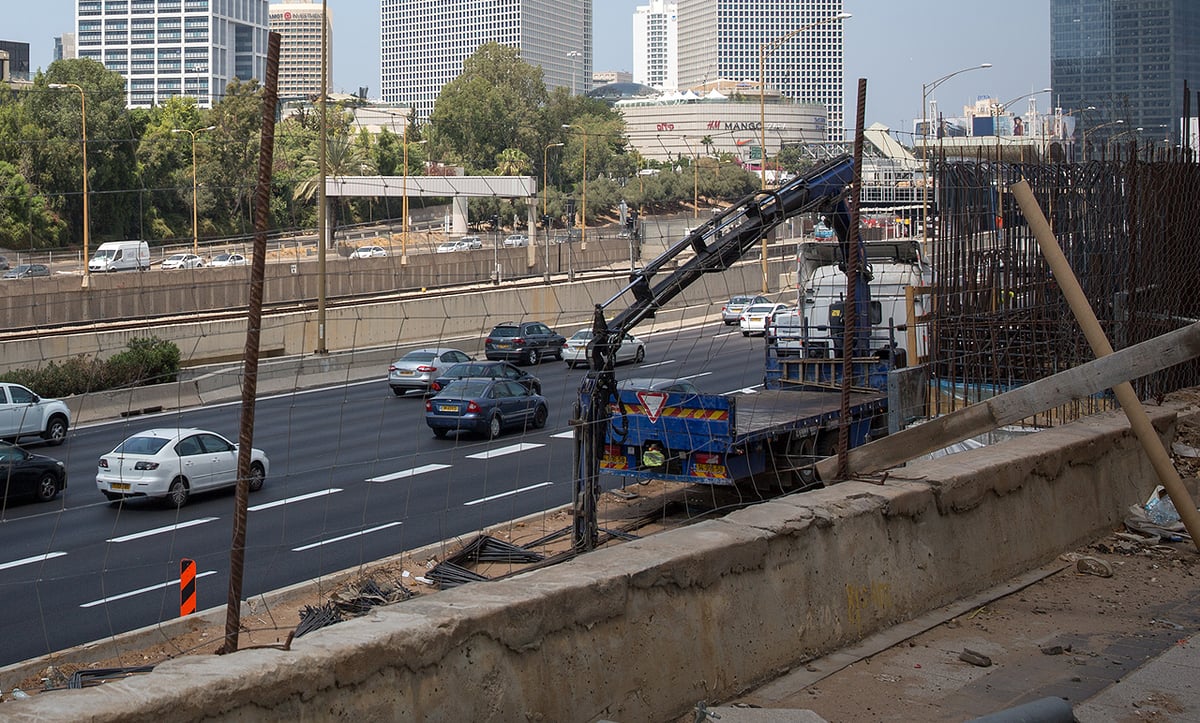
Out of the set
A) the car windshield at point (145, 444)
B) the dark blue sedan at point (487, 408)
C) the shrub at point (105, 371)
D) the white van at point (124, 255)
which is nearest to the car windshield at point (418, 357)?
the dark blue sedan at point (487, 408)

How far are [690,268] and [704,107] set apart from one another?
108m

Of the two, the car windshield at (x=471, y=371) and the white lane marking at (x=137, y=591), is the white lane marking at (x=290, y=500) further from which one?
the car windshield at (x=471, y=371)

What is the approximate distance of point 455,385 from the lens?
92.2 ft

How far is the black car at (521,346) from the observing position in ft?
127

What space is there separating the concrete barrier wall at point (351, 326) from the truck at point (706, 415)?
35.3ft

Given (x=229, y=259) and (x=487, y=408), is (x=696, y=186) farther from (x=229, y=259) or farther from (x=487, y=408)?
(x=487, y=408)

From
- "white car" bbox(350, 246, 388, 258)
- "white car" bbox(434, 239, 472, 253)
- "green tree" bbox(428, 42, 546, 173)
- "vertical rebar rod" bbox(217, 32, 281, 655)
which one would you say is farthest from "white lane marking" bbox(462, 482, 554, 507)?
"green tree" bbox(428, 42, 546, 173)

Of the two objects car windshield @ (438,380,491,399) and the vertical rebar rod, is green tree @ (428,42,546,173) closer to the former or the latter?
car windshield @ (438,380,491,399)

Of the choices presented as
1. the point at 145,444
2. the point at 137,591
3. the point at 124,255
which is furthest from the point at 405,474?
the point at 124,255

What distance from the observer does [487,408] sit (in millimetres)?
26344

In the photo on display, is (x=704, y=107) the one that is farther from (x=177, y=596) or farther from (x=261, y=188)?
(x=261, y=188)

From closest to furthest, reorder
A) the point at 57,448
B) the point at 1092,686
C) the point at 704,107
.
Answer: the point at 1092,686
the point at 57,448
the point at 704,107

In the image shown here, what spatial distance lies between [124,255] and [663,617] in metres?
54.7

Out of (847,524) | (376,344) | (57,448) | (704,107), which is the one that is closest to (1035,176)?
(847,524)
